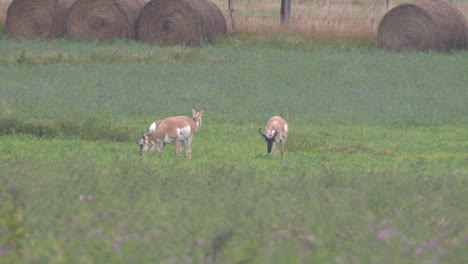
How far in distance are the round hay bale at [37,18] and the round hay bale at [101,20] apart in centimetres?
60

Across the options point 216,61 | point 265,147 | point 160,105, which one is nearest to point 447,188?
point 265,147

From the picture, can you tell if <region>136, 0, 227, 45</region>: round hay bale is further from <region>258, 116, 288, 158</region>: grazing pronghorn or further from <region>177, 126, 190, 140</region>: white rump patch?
<region>177, 126, 190, 140</region>: white rump patch

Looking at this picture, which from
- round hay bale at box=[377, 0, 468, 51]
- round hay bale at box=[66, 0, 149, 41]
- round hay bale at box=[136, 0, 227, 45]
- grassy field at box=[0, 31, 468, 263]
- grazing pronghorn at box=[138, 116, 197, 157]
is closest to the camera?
grassy field at box=[0, 31, 468, 263]

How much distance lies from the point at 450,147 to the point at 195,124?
184 inches

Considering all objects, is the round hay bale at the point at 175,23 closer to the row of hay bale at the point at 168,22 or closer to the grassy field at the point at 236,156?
the row of hay bale at the point at 168,22

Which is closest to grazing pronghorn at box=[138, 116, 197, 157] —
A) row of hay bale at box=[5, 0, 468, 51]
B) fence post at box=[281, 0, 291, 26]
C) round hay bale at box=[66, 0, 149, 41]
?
row of hay bale at box=[5, 0, 468, 51]

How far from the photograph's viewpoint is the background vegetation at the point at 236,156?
6289mm

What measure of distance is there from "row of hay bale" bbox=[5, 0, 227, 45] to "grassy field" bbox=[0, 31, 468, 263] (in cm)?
92

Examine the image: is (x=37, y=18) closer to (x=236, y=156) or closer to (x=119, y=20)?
(x=119, y=20)

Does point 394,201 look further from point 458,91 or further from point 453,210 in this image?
point 458,91

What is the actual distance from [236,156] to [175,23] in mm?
16626

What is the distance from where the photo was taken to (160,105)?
62.1ft

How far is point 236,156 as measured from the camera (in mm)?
13695

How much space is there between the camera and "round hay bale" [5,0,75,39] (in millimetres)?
30641
